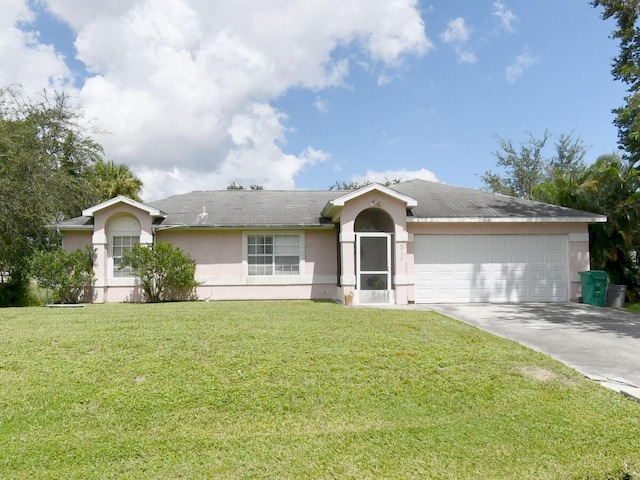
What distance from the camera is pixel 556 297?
14.5 metres

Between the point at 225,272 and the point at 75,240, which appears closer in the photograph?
the point at 75,240

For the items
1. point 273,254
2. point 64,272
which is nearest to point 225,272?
point 273,254

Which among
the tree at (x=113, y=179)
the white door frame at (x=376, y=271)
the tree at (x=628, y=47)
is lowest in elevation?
the white door frame at (x=376, y=271)

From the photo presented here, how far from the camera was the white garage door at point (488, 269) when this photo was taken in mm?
14344

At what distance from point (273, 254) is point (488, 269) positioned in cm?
779

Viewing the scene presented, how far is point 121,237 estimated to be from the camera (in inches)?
584

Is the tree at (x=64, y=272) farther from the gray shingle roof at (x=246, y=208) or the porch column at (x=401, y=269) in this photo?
the porch column at (x=401, y=269)

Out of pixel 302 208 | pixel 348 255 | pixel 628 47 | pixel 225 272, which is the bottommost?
pixel 225 272

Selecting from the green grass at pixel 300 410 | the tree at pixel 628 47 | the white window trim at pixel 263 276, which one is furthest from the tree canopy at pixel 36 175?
the tree at pixel 628 47

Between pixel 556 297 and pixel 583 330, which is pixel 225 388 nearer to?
pixel 583 330

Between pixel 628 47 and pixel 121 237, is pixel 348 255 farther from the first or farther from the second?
pixel 628 47

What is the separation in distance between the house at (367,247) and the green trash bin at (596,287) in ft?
1.98

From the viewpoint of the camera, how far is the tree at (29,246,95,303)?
1355 centimetres

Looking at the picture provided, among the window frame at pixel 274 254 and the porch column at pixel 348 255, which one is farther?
the window frame at pixel 274 254
